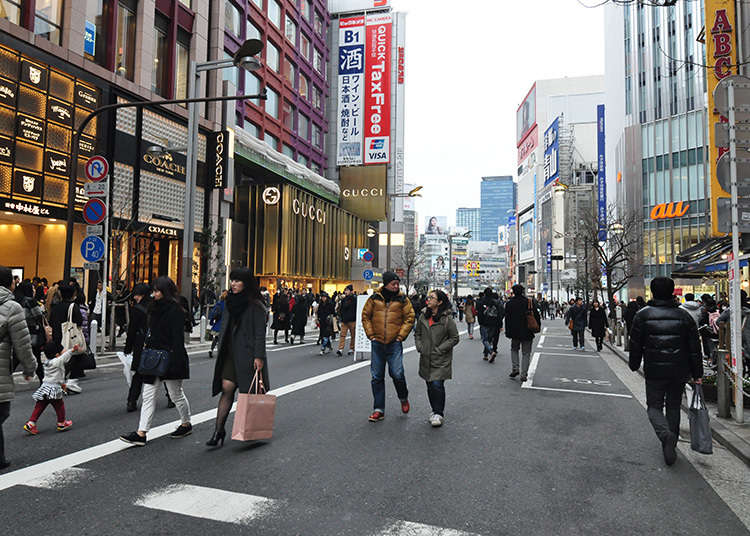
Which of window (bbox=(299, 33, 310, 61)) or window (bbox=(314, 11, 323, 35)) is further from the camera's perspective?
window (bbox=(314, 11, 323, 35))

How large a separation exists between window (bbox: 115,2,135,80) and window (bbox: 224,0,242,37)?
29.0ft

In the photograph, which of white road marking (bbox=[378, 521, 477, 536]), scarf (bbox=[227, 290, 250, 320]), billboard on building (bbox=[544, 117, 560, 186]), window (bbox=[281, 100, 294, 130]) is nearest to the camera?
white road marking (bbox=[378, 521, 477, 536])

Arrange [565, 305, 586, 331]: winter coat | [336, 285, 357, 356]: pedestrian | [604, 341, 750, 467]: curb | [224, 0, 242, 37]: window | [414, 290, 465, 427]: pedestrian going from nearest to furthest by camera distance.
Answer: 1. [604, 341, 750, 467]: curb
2. [414, 290, 465, 427]: pedestrian
3. [336, 285, 357, 356]: pedestrian
4. [565, 305, 586, 331]: winter coat
5. [224, 0, 242, 37]: window

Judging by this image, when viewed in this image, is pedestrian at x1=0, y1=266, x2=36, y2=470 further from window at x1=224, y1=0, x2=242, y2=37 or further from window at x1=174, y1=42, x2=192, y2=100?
window at x1=224, y1=0, x2=242, y2=37

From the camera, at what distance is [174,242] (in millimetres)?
24984

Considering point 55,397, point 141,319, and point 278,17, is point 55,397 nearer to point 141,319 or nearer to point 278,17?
point 141,319

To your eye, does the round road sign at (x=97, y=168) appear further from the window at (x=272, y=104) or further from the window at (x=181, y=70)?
the window at (x=272, y=104)

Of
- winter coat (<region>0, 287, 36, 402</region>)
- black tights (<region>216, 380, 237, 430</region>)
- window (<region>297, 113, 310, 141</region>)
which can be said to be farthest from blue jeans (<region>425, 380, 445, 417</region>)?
window (<region>297, 113, 310, 141</region>)

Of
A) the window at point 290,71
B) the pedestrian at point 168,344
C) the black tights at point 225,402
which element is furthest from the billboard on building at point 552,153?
the black tights at point 225,402

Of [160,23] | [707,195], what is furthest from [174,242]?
[707,195]

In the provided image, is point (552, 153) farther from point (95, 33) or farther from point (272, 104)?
point (95, 33)

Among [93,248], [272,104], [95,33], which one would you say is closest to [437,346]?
[93,248]

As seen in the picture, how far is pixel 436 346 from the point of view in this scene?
6.48 m

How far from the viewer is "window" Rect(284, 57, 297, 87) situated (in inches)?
1574
